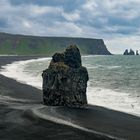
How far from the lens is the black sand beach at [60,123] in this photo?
101 ft

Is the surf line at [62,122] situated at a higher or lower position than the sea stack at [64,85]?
lower

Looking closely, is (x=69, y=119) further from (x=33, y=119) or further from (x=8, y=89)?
(x=8, y=89)

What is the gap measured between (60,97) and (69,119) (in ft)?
24.5

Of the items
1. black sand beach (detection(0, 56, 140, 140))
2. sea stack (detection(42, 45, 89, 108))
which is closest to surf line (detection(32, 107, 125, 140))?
black sand beach (detection(0, 56, 140, 140))

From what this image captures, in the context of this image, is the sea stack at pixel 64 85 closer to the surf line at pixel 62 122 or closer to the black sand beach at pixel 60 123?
the black sand beach at pixel 60 123

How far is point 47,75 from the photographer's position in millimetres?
45750

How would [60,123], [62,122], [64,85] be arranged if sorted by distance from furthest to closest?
[64,85]
[62,122]
[60,123]

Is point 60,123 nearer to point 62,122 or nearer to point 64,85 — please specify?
point 62,122

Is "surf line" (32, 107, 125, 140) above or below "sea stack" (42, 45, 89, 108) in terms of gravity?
below

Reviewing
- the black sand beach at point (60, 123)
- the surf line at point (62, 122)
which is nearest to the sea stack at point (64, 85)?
the black sand beach at point (60, 123)

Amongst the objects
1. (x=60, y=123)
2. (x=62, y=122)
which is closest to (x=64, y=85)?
(x=62, y=122)

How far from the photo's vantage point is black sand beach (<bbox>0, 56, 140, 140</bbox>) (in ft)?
101

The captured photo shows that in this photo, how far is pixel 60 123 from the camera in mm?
34719

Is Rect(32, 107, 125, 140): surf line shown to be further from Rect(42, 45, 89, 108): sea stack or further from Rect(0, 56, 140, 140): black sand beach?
Rect(42, 45, 89, 108): sea stack
